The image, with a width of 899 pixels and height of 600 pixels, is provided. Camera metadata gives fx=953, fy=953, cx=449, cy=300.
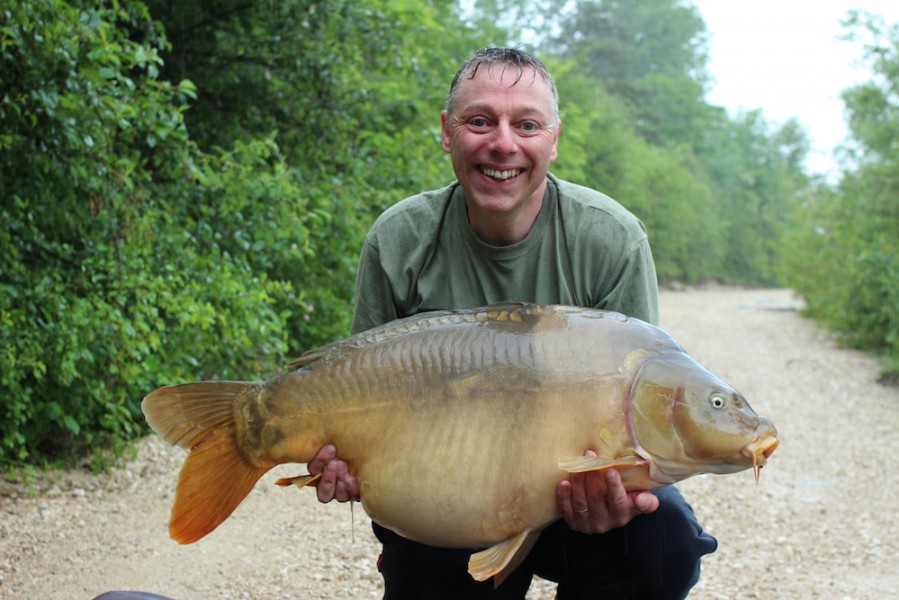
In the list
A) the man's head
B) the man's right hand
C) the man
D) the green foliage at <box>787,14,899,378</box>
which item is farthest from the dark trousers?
the green foliage at <box>787,14,899,378</box>

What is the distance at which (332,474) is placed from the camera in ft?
7.37

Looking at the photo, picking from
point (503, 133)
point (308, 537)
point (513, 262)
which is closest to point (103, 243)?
point (308, 537)

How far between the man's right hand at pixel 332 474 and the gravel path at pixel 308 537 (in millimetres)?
1641

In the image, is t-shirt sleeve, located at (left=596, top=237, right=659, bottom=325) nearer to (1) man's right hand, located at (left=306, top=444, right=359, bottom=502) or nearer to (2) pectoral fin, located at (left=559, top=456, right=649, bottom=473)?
(2) pectoral fin, located at (left=559, top=456, right=649, bottom=473)

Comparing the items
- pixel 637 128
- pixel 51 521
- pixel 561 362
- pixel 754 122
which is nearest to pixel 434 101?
pixel 51 521

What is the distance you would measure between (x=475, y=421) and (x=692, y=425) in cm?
48

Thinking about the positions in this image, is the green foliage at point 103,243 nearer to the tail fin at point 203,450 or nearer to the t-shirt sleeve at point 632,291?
the tail fin at point 203,450

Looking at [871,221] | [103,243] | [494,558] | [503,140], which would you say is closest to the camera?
[494,558]

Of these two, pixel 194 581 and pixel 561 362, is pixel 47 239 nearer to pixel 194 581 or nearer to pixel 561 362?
pixel 194 581

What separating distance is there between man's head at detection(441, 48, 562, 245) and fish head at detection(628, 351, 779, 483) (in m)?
0.72

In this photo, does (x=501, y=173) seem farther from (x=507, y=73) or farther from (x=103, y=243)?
(x=103, y=243)

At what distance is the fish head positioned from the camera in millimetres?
2053

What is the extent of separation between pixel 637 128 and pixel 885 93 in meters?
31.6

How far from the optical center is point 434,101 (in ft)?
29.3
